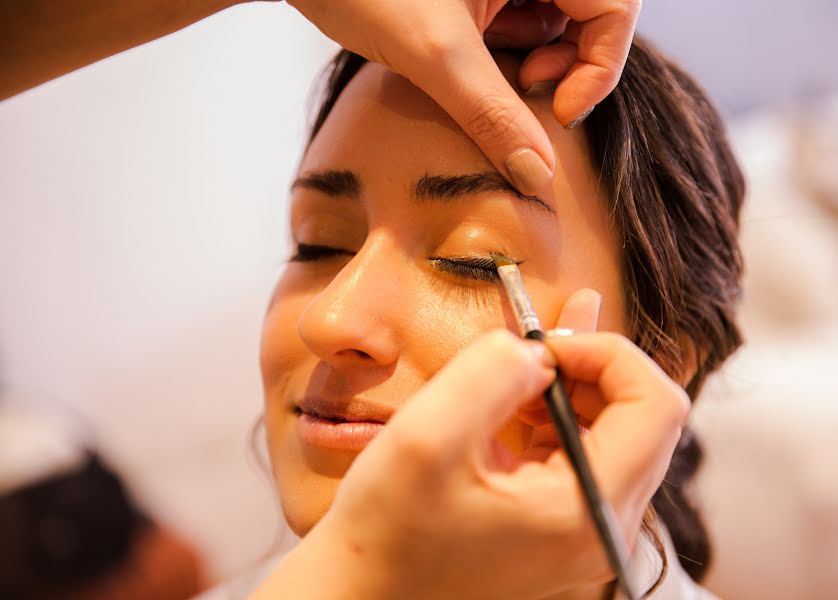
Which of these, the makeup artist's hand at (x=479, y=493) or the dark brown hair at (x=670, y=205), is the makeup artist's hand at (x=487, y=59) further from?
→ the makeup artist's hand at (x=479, y=493)

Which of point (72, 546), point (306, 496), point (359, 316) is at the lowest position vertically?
point (72, 546)

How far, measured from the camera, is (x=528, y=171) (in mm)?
734

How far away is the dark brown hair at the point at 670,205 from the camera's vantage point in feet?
2.83

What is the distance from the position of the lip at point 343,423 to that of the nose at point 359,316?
45 millimetres

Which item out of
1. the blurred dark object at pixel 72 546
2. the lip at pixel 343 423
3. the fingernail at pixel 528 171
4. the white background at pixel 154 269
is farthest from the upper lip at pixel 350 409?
the white background at pixel 154 269

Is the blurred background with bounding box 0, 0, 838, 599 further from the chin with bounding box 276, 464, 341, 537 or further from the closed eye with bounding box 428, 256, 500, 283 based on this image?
the closed eye with bounding box 428, 256, 500, 283

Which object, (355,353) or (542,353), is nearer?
(542,353)

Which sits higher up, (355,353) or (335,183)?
(335,183)

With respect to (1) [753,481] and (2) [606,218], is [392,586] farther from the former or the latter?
(1) [753,481]

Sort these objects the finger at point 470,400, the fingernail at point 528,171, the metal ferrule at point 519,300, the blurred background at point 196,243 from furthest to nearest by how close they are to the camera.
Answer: the blurred background at point 196,243 → the fingernail at point 528,171 → the metal ferrule at point 519,300 → the finger at point 470,400

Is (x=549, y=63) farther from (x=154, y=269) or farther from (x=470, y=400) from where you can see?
(x=154, y=269)

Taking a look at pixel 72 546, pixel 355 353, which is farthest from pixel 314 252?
pixel 72 546

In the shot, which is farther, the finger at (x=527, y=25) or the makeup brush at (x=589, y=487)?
the finger at (x=527, y=25)

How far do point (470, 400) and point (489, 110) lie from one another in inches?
13.1
